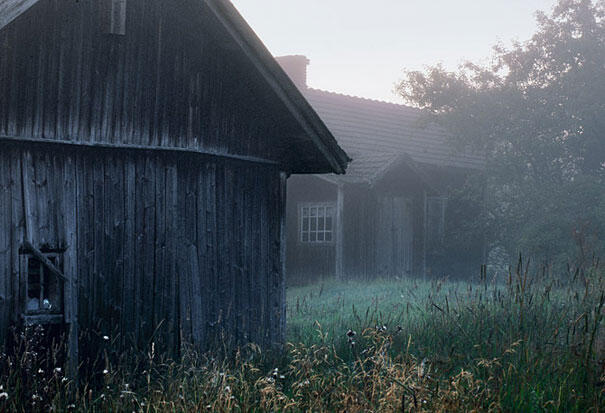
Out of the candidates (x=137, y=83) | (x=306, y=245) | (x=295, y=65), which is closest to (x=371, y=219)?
(x=306, y=245)

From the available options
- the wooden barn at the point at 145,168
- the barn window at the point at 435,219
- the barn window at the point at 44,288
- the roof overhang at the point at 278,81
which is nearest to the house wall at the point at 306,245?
the barn window at the point at 435,219

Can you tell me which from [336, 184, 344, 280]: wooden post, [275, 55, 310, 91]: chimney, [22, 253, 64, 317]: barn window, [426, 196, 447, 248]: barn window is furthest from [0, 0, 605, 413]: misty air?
[275, 55, 310, 91]: chimney

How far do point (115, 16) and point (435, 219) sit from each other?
17.0m

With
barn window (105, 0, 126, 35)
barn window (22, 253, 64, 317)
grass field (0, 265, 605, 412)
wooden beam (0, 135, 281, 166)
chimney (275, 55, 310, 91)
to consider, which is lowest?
grass field (0, 265, 605, 412)

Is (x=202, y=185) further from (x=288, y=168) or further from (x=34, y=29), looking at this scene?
(x=34, y=29)

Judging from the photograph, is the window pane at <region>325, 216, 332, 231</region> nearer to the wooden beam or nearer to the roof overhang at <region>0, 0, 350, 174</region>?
the roof overhang at <region>0, 0, 350, 174</region>

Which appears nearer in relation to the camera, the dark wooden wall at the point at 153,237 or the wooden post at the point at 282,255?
the dark wooden wall at the point at 153,237

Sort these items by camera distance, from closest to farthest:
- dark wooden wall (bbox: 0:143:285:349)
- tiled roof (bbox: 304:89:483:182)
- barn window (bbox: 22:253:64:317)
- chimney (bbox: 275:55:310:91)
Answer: dark wooden wall (bbox: 0:143:285:349)
barn window (bbox: 22:253:64:317)
tiled roof (bbox: 304:89:483:182)
chimney (bbox: 275:55:310:91)

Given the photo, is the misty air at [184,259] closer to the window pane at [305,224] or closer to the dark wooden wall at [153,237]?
the dark wooden wall at [153,237]

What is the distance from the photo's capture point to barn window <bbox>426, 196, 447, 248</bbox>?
75.3 ft

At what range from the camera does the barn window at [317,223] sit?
20.8 m

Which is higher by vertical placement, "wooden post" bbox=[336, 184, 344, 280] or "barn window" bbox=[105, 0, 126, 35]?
"barn window" bbox=[105, 0, 126, 35]

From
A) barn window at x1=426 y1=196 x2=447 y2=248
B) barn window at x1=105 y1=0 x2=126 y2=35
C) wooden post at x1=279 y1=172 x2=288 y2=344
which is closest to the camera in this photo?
barn window at x1=105 y1=0 x2=126 y2=35

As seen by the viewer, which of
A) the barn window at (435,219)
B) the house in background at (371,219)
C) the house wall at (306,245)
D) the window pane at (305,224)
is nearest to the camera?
the house in background at (371,219)
